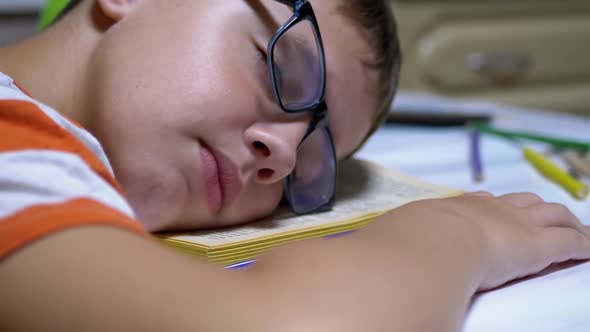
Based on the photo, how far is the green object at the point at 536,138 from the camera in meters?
1.11

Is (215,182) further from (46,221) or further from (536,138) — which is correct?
(536,138)

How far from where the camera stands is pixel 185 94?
63 cm

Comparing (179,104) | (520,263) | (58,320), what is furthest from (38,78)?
(520,263)

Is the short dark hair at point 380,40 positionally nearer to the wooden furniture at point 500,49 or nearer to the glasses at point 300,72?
the glasses at point 300,72

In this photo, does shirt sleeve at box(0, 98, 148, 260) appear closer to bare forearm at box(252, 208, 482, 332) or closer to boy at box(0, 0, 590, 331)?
boy at box(0, 0, 590, 331)

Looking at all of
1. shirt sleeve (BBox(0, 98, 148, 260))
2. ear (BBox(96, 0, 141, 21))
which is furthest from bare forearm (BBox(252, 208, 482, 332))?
ear (BBox(96, 0, 141, 21))

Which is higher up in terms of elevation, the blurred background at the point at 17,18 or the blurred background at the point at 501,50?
the blurred background at the point at 17,18

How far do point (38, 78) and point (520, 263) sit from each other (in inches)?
22.2

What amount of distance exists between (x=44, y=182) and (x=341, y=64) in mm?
416

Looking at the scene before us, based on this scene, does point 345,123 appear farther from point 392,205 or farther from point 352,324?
point 352,324

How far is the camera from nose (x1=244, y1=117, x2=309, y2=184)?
2.17 feet

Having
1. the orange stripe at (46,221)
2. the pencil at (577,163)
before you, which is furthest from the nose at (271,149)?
the pencil at (577,163)

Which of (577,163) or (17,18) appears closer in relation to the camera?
(577,163)

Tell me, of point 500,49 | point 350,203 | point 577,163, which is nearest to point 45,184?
point 350,203
